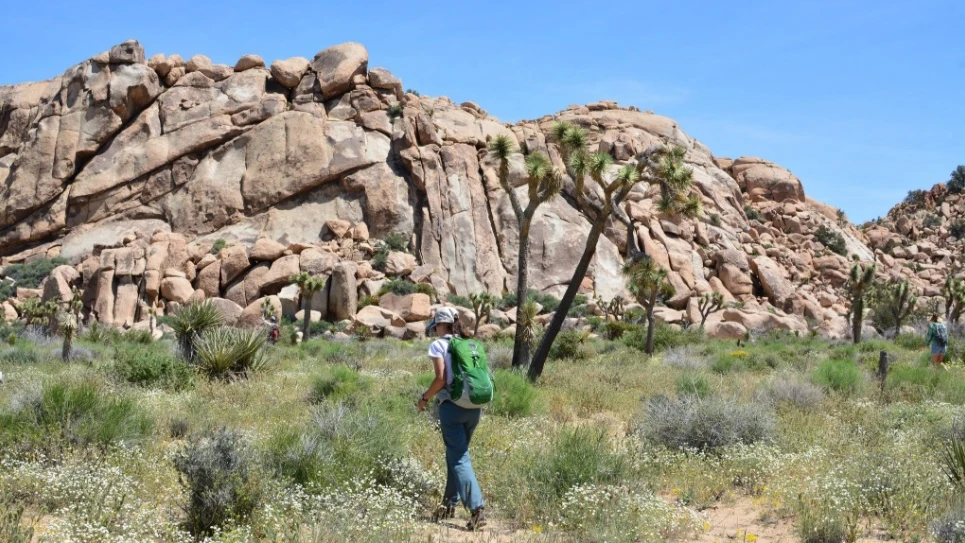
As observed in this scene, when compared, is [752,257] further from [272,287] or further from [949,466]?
[949,466]

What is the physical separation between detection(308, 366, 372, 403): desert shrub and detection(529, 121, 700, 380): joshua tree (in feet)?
14.5

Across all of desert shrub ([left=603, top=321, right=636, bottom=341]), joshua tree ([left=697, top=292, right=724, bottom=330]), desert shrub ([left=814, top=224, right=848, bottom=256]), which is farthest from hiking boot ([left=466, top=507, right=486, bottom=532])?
desert shrub ([left=814, top=224, right=848, bottom=256])

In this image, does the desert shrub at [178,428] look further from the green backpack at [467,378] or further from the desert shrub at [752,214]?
the desert shrub at [752,214]

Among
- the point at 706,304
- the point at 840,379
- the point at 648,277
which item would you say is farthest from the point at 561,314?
the point at 706,304

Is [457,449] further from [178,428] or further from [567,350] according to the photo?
[567,350]

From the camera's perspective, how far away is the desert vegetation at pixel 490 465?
599 cm

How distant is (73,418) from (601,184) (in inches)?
487

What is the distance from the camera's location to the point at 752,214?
59.3 m

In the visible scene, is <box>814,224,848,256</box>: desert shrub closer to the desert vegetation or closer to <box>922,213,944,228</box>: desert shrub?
<box>922,213,944,228</box>: desert shrub

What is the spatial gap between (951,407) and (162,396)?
11004 mm

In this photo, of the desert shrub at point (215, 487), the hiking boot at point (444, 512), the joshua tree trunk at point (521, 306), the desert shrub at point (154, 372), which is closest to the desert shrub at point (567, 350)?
the joshua tree trunk at point (521, 306)

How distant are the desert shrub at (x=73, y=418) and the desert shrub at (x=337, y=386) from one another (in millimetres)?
3561

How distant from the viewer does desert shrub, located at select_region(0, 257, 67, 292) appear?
4159 cm

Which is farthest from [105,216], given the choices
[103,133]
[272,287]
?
[272,287]
